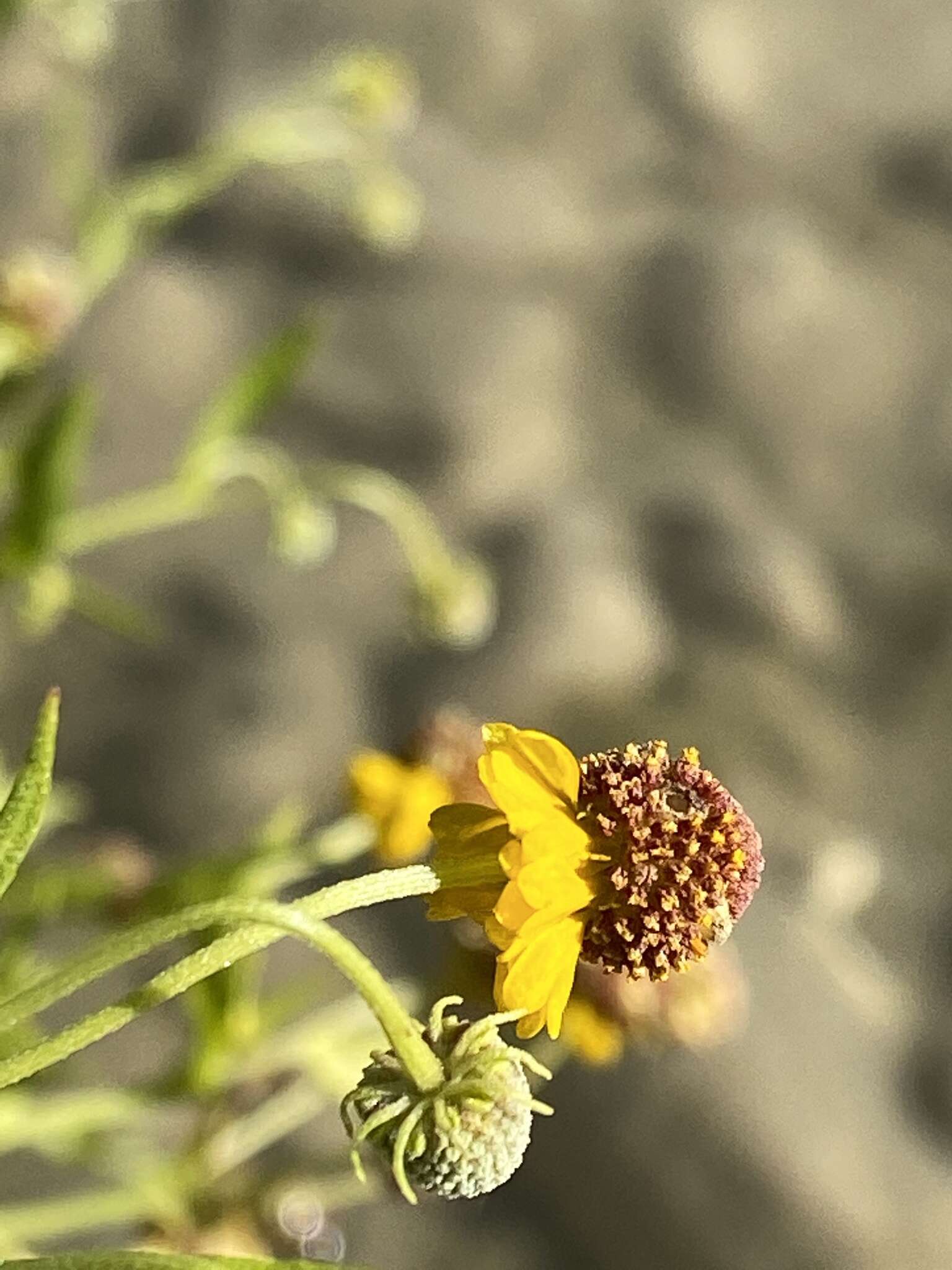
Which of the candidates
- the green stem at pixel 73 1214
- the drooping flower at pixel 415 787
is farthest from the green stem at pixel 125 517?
the green stem at pixel 73 1214

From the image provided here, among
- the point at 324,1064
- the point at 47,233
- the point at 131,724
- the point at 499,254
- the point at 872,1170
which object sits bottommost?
the point at 872,1170

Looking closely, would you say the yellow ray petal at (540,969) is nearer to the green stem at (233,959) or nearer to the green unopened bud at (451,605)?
the green stem at (233,959)

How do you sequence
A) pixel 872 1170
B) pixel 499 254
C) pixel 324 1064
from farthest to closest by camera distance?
pixel 499 254 → pixel 872 1170 → pixel 324 1064

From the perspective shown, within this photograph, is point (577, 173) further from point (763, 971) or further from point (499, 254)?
point (763, 971)

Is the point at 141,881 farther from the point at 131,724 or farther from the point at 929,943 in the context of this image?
the point at 929,943

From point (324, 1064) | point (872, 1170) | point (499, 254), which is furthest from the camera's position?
point (499, 254)

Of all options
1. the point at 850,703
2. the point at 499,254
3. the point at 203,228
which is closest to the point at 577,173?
the point at 499,254

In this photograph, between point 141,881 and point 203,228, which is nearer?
point 141,881

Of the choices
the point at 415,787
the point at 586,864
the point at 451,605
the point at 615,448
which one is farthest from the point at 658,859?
the point at 615,448

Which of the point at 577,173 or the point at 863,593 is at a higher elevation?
the point at 577,173
